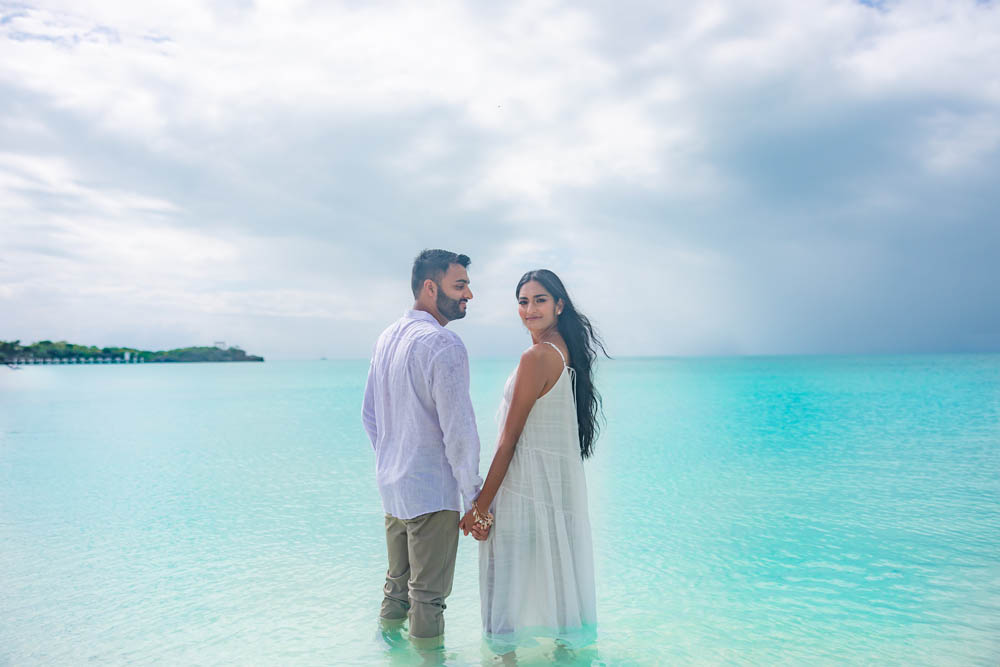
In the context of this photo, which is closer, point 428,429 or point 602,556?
point 428,429

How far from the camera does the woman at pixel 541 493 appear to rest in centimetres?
333

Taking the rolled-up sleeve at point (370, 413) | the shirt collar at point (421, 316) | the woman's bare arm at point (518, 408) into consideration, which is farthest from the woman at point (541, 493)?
the rolled-up sleeve at point (370, 413)

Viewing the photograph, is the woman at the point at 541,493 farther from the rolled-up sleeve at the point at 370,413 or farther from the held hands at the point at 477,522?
the rolled-up sleeve at the point at 370,413

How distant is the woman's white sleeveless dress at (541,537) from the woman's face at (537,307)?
0.58 feet

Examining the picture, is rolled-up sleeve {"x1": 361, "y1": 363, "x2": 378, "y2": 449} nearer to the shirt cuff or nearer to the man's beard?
the man's beard

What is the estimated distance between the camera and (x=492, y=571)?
3.44 meters

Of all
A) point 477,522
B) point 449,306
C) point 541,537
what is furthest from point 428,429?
point 541,537

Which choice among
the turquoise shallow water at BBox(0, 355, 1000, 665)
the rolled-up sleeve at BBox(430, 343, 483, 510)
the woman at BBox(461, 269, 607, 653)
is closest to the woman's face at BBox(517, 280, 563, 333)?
the woman at BBox(461, 269, 607, 653)

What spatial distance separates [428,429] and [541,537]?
87 centimetres

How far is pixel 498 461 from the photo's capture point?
3.29m

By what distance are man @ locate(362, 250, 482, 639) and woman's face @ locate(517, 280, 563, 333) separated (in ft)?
1.14

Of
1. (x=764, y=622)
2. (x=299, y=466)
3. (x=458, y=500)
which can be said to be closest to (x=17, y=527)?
(x=299, y=466)

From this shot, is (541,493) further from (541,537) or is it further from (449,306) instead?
(449,306)

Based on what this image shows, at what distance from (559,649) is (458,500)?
1.25 meters
